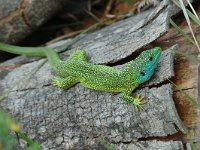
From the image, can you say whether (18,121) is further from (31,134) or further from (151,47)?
(151,47)

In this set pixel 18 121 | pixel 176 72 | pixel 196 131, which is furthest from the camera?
pixel 18 121

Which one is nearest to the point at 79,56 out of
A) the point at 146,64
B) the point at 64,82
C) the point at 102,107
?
the point at 64,82

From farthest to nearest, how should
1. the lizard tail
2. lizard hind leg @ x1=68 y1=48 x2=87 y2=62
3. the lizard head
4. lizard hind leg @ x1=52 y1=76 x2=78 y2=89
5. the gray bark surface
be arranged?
the lizard tail < lizard hind leg @ x1=68 y1=48 x2=87 y2=62 < lizard hind leg @ x1=52 y1=76 x2=78 y2=89 < the lizard head < the gray bark surface

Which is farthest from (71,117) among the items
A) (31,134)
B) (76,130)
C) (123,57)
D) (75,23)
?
(75,23)

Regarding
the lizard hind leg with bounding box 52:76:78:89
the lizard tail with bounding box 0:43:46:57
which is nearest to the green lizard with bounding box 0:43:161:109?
the lizard hind leg with bounding box 52:76:78:89

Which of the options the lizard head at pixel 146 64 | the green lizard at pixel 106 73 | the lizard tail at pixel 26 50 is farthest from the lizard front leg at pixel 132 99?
the lizard tail at pixel 26 50

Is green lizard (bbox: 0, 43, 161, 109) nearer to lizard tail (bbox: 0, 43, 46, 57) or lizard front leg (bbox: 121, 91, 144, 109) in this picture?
lizard front leg (bbox: 121, 91, 144, 109)

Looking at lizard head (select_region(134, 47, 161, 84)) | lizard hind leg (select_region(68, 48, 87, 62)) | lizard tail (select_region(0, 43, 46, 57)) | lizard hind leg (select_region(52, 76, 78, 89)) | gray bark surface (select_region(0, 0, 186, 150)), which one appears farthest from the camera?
lizard tail (select_region(0, 43, 46, 57))

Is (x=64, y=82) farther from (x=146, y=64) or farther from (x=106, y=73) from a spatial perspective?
(x=146, y=64)
